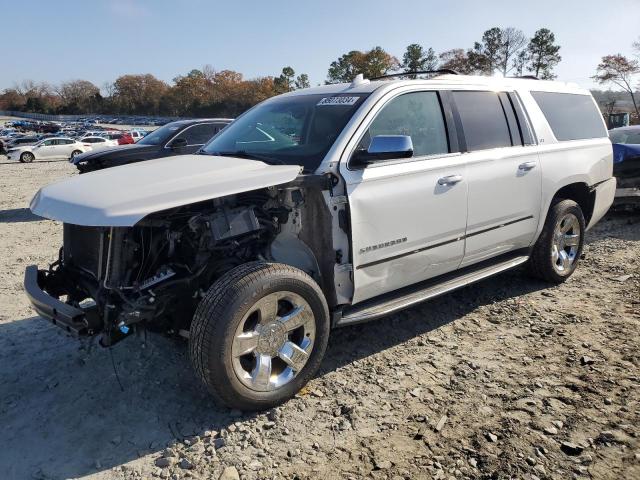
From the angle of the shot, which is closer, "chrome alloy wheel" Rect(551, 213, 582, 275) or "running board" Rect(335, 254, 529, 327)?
"running board" Rect(335, 254, 529, 327)

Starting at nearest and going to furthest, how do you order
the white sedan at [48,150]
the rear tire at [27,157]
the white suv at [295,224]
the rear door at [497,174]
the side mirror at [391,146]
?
the white suv at [295,224]
the side mirror at [391,146]
the rear door at [497,174]
the white sedan at [48,150]
the rear tire at [27,157]

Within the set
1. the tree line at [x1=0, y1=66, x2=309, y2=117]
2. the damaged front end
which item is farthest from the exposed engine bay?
the tree line at [x1=0, y1=66, x2=309, y2=117]

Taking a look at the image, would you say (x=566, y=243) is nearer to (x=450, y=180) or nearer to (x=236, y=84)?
(x=450, y=180)

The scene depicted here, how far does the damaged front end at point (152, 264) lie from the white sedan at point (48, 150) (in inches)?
1077

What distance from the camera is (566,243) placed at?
528cm

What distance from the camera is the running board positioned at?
3.47 m

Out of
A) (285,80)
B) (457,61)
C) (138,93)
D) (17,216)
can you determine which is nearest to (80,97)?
(138,93)

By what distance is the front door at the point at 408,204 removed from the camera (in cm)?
341

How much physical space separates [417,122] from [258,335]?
6.60ft

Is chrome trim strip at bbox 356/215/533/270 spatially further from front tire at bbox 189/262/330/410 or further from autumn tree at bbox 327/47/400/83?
autumn tree at bbox 327/47/400/83

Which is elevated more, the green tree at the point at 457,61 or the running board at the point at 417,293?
the green tree at the point at 457,61

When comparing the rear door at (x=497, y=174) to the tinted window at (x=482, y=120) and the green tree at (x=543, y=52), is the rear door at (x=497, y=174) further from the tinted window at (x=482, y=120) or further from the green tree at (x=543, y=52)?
the green tree at (x=543, y=52)

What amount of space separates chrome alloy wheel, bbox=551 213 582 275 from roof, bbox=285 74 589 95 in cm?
132

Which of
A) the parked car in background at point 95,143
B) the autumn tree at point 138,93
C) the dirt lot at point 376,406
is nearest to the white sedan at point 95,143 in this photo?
the parked car in background at point 95,143
